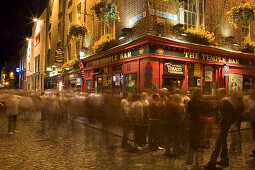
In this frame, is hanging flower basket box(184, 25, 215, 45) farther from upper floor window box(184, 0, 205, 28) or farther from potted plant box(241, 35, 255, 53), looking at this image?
potted plant box(241, 35, 255, 53)

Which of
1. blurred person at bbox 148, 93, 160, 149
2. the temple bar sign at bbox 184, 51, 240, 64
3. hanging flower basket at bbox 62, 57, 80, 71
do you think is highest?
hanging flower basket at bbox 62, 57, 80, 71

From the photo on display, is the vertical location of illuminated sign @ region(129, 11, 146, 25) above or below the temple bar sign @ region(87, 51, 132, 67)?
above

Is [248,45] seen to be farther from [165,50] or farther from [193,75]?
[165,50]

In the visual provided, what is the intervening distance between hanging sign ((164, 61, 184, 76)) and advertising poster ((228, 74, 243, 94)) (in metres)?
4.90

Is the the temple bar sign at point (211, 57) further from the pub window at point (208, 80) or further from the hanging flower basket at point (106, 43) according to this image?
the hanging flower basket at point (106, 43)

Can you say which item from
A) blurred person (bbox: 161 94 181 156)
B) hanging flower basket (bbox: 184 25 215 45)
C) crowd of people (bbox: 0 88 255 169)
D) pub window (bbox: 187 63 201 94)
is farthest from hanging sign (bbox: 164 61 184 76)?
blurred person (bbox: 161 94 181 156)

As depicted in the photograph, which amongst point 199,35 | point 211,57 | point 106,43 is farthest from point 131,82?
point 211,57

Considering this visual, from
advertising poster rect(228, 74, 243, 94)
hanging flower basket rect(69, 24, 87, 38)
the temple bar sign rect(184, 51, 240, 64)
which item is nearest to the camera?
the temple bar sign rect(184, 51, 240, 64)

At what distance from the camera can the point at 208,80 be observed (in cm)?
1428

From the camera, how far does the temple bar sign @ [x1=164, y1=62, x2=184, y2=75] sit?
12154 mm

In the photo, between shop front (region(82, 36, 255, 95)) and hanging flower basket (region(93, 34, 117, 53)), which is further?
hanging flower basket (region(93, 34, 117, 53))

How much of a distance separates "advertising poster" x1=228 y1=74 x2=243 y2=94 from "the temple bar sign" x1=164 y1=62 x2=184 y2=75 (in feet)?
16.1

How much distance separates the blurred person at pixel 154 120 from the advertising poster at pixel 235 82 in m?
10.6

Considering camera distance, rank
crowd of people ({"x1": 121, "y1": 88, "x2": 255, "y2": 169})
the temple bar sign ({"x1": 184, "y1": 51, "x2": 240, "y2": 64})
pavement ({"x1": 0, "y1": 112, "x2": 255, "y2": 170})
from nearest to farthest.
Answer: crowd of people ({"x1": 121, "y1": 88, "x2": 255, "y2": 169}), pavement ({"x1": 0, "y1": 112, "x2": 255, "y2": 170}), the temple bar sign ({"x1": 184, "y1": 51, "x2": 240, "y2": 64})
